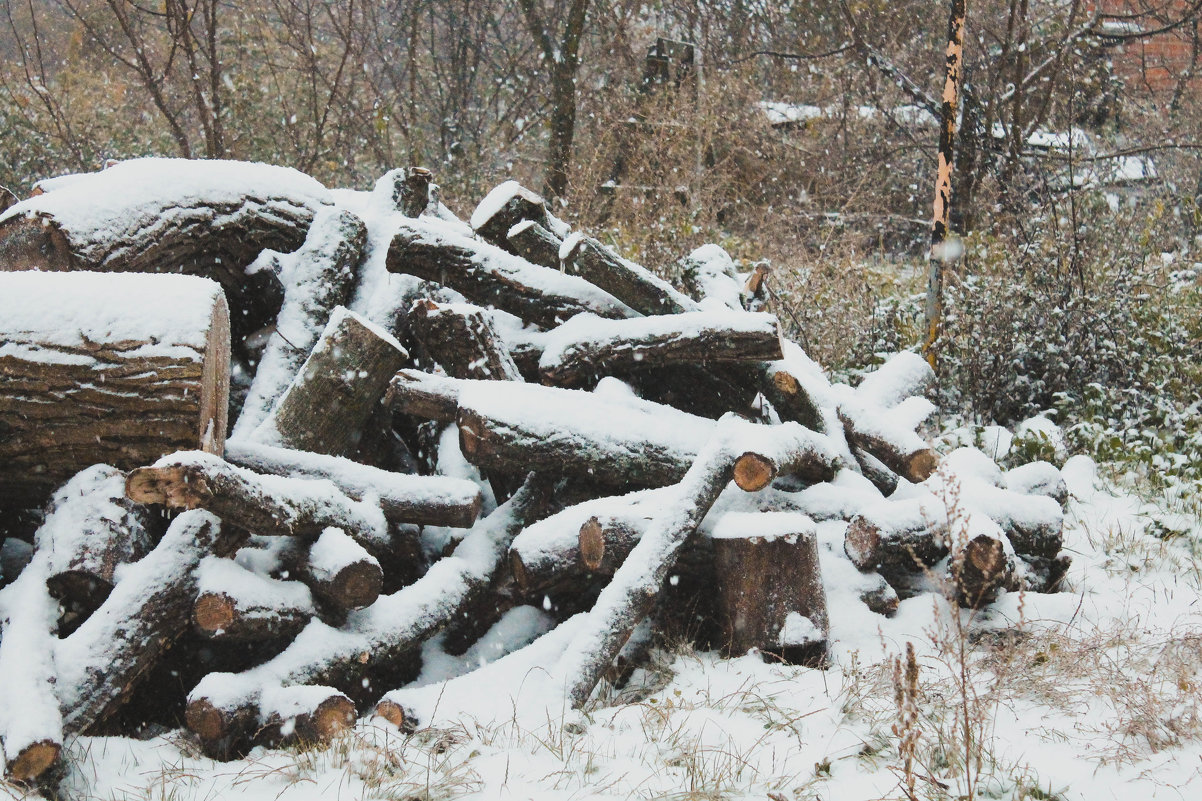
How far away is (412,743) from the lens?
2855 millimetres

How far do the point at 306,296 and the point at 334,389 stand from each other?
85 centimetres

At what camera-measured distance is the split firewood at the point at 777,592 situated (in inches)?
132

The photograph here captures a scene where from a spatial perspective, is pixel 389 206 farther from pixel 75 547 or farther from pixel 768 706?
pixel 768 706

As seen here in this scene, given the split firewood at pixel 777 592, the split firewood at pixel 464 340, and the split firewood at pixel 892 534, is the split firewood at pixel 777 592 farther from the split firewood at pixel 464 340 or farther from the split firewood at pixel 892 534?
the split firewood at pixel 464 340

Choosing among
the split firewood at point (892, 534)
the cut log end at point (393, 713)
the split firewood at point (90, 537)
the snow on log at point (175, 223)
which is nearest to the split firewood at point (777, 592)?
the split firewood at point (892, 534)

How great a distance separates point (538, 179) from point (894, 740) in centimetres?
1102

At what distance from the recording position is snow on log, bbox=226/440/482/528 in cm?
362

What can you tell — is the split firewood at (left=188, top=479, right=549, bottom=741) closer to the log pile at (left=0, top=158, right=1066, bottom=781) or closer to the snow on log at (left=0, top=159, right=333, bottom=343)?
the log pile at (left=0, top=158, right=1066, bottom=781)

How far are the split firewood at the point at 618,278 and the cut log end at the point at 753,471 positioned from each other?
1.53 metres

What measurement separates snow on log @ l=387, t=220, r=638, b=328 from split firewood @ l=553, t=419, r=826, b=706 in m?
1.43

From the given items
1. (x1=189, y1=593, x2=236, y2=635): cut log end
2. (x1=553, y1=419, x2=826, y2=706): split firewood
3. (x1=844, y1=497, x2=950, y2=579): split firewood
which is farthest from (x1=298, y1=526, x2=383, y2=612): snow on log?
(x1=844, y1=497, x2=950, y2=579): split firewood

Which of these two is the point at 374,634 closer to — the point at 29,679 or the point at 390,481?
the point at 390,481

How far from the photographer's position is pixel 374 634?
3.30 metres

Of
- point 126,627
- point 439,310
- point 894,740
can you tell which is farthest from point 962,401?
point 126,627
